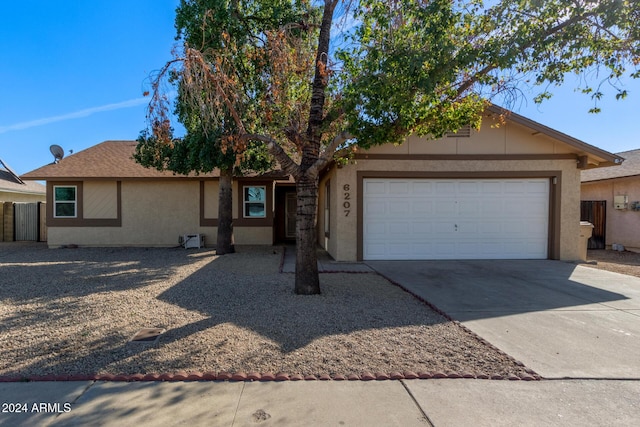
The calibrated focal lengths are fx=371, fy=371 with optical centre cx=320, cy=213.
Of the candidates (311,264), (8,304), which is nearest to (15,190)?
(8,304)

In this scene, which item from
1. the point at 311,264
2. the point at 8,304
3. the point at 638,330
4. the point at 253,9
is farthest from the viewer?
the point at 253,9

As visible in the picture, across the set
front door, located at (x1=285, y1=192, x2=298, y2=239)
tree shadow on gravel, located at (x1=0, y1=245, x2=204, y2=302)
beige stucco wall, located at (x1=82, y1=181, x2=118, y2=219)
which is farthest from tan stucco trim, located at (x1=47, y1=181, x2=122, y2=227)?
front door, located at (x1=285, y1=192, x2=298, y2=239)

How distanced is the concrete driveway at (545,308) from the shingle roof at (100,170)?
802 cm

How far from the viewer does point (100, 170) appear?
14953mm

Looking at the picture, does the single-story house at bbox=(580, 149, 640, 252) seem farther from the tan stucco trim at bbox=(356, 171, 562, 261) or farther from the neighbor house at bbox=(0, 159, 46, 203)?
the neighbor house at bbox=(0, 159, 46, 203)

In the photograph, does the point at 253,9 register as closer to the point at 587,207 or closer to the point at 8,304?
the point at 8,304

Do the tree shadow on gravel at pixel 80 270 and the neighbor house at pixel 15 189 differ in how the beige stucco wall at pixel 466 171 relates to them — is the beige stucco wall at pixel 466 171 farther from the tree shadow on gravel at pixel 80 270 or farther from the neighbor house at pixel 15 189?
the neighbor house at pixel 15 189

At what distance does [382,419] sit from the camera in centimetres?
300

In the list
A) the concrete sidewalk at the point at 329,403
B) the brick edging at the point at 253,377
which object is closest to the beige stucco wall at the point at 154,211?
the brick edging at the point at 253,377

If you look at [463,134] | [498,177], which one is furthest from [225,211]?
[498,177]

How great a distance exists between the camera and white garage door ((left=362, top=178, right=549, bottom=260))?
431 inches

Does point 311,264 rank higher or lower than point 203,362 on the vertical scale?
higher

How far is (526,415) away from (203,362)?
3099 mm

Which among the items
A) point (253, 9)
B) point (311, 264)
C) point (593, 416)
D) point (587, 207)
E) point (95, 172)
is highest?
point (253, 9)
